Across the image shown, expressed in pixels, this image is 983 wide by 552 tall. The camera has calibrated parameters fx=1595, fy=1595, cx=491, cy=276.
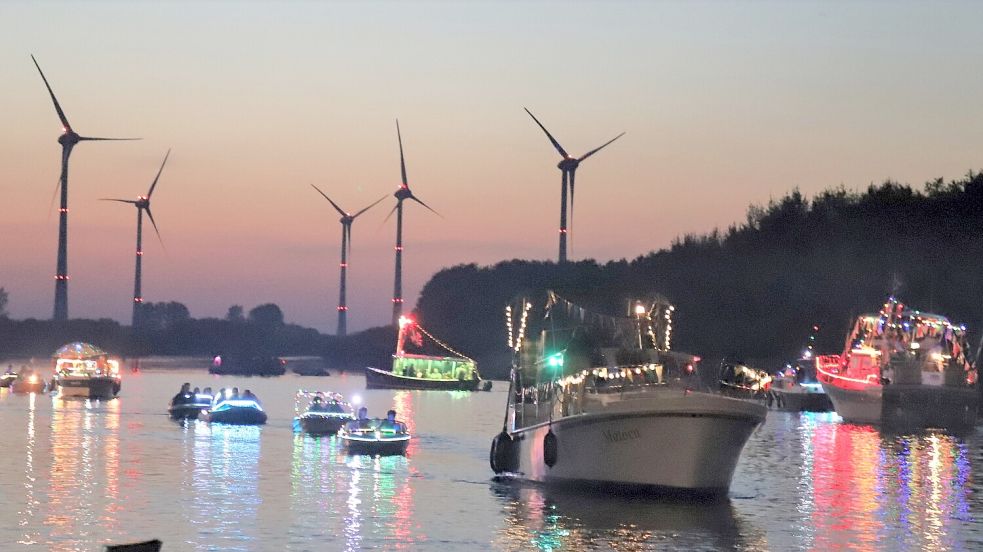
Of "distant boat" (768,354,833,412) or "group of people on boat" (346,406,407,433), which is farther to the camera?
"distant boat" (768,354,833,412)

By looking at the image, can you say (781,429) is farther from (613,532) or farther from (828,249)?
(613,532)

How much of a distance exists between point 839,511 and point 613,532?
45.1 feet

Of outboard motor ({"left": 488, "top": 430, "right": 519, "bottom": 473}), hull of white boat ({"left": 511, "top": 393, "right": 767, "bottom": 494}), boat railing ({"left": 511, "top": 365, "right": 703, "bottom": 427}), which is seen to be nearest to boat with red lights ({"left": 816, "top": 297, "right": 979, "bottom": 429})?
outboard motor ({"left": 488, "top": 430, "right": 519, "bottom": 473})

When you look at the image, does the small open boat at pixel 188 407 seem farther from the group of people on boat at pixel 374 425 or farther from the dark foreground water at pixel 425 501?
the group of people on boat at pixel 374 425

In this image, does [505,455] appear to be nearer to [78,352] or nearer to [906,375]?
[906,375]

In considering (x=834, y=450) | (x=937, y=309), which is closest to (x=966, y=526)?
(x=834, y=450)

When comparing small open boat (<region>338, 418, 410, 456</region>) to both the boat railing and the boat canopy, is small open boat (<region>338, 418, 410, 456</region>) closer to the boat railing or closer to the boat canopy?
the boat railing

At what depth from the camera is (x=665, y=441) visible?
53906 mm

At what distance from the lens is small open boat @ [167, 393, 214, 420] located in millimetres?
126625

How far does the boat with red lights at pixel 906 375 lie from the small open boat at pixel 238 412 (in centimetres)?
4794

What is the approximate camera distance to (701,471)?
179 ft

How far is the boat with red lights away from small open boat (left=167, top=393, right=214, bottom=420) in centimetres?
5227

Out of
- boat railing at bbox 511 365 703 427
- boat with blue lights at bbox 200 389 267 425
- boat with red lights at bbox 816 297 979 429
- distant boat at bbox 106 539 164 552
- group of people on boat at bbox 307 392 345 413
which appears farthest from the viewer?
boat with red lights at bbox 816 297 979 429

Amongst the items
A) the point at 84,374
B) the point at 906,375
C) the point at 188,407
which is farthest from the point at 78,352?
the point at 906,375
